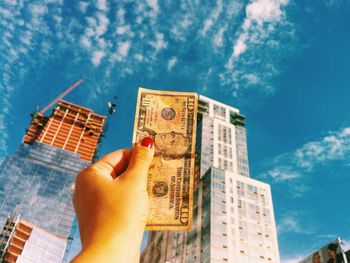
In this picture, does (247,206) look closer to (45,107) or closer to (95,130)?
(95,130)

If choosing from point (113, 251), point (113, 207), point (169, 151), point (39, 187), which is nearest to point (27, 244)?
point (39, 187)

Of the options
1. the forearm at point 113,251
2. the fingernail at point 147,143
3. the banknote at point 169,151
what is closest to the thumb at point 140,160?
the fingernail at point 147,143

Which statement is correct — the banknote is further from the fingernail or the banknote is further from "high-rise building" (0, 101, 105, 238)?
"high-rise building" (0, 101, 105, 238)

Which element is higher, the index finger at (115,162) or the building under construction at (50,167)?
the building under construction at (50,167)

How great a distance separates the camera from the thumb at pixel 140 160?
365 cm

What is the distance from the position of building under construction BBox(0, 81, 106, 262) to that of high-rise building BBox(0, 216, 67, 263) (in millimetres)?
2496

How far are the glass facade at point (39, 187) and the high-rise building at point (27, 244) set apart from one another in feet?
8.92

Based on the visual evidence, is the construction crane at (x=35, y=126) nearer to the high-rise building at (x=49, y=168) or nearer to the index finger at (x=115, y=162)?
the high-rise building at (x=49, y=168)

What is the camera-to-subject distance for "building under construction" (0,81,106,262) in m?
101

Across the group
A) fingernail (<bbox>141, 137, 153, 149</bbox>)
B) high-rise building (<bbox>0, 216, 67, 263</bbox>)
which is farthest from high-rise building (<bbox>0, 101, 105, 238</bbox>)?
fingernail (<bbox>141, 137, 153, 149</bbox>)

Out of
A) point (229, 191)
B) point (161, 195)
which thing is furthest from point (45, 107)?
point (161, 195)

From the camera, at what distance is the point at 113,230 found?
3182 millimetres

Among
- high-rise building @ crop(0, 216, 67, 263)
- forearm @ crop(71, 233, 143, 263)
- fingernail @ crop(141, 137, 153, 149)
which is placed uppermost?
high-rise building @ crop(0, 216, 67, 263)

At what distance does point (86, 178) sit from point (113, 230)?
2.47ft
